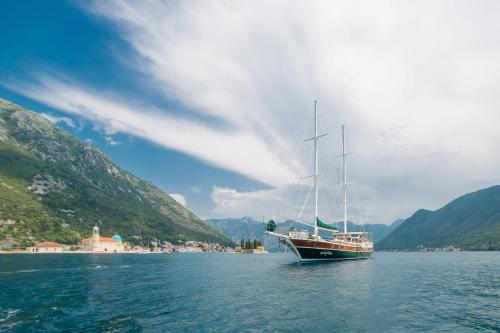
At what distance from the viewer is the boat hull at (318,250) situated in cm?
9169

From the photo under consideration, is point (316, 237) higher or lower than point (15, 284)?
higher

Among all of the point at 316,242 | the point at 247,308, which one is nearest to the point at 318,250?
the point at 316,242

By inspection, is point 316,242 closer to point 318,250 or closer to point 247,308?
point 318,250

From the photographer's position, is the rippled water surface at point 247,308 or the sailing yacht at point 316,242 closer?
the rippled water surface at point 247,308

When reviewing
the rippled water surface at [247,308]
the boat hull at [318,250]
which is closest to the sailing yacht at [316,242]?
the boat hull at [318,250]

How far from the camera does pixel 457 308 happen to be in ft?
105

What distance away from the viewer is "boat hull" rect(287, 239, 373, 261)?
91688 millimetres

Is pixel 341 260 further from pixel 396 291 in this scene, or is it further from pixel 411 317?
pixel 411 317

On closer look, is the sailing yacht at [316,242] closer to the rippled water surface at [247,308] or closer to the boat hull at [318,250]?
the boat hull at [318,250]

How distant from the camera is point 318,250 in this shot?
3723 inches

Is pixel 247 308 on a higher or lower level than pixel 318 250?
lower

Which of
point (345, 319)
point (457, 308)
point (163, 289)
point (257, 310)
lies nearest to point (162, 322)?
point (257, 310)

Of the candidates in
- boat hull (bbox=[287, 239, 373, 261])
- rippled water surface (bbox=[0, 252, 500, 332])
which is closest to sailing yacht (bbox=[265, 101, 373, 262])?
boat hull (bbox=[287, 239, 373, 261])

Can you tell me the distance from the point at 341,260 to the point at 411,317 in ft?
277
